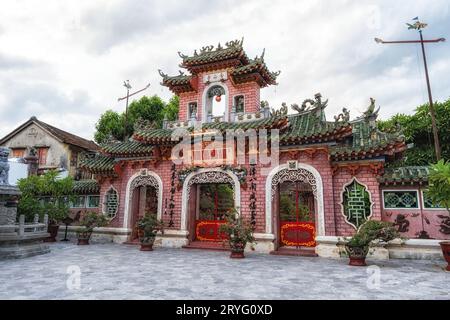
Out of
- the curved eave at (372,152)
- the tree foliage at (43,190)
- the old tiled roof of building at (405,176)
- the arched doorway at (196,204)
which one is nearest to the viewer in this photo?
the curved eave at (372,152)

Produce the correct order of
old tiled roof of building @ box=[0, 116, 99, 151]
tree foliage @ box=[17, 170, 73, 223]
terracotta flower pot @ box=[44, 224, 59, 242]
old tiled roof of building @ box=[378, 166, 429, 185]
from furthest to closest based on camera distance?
old tiled roof of building @ box=[0, 116, 99, 151]
terracotta flower pot @ box=[44, 224, 59, 242]
tree foliage @ box=[17, 170, 73, 223]
old tiled roof of building @ box=[378, 166, 429, 185]

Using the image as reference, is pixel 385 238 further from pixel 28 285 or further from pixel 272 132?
pixel 28 285

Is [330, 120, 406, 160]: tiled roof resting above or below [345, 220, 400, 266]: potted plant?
above

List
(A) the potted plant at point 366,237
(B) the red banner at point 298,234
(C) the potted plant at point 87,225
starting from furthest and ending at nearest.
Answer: (C) the potted plant at point 87,225, (B) the red banner at point 298,234, (A) the potted plant at point 366,237

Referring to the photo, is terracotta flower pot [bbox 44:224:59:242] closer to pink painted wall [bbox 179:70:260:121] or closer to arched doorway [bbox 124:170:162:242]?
arched doorway [bbox 124:170:162:242]

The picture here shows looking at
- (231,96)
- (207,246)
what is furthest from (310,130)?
(207,246)

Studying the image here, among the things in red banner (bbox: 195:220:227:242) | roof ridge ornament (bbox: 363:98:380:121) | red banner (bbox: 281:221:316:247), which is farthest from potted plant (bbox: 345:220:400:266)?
red banner (bbox: 195:220:227:242)

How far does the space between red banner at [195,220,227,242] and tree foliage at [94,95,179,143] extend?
1525cm

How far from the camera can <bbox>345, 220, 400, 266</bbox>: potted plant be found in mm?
8187

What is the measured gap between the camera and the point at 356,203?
10102 millimetres

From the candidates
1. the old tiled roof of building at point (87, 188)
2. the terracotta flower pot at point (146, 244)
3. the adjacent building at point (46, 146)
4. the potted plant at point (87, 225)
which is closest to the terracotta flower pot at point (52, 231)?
the potted plant at point (87, 225)

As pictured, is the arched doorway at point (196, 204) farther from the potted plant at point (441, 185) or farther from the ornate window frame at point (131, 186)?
the potted plant at point (441, 185)

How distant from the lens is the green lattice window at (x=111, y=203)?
45.7 feet

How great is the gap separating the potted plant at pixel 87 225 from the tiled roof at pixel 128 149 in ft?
9.90
